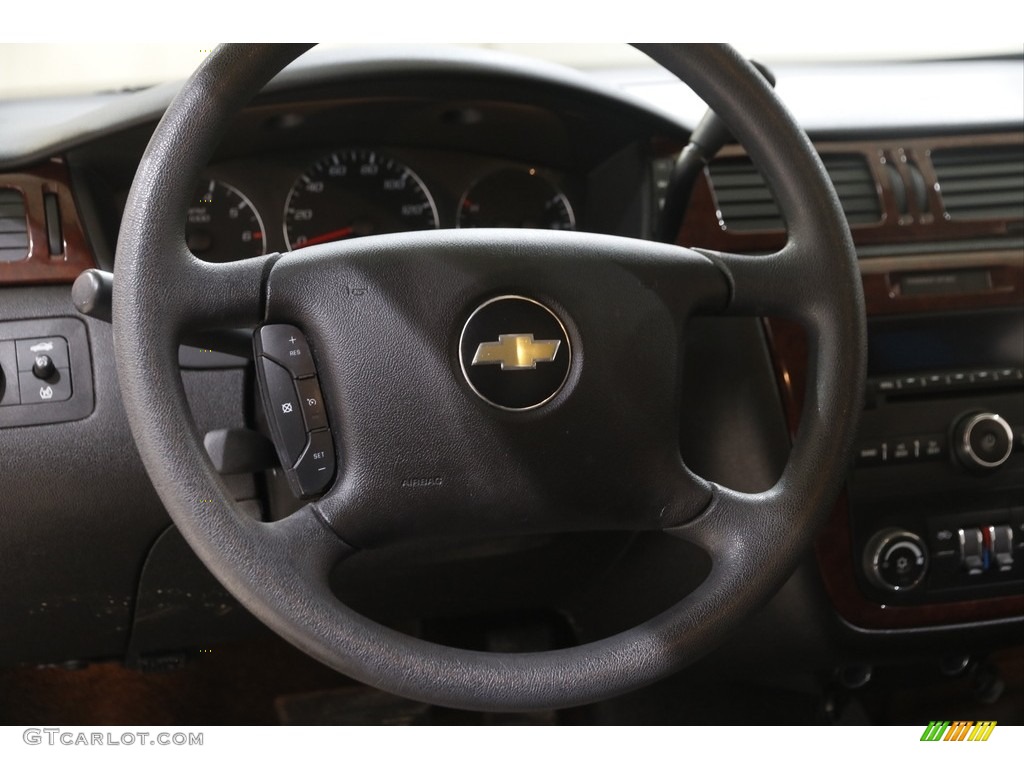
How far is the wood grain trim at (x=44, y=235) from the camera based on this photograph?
100cm

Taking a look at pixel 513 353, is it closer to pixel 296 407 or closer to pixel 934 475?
pixel 296 407

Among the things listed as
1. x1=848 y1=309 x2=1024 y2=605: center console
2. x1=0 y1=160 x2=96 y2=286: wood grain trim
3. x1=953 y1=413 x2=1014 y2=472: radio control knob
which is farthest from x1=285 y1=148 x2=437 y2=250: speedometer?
x1=953 y1=413 x2=1014 y2=472: radio control knob

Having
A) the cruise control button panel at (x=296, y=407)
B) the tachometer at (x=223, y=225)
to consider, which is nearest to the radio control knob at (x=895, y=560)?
the cruise control button panel at (x=296, y=407)

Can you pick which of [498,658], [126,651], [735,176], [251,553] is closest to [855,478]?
[735,176]

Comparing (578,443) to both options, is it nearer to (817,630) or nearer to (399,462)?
(399,462)

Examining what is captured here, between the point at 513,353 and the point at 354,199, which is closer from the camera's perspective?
the point at 513,353

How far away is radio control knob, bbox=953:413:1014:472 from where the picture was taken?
44.2 inches

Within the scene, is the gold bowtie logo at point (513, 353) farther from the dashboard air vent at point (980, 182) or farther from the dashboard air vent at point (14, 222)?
the dashboard air vent at point (980, 182)

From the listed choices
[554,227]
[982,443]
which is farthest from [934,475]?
[554,227]

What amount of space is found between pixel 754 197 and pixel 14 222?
2.49ft

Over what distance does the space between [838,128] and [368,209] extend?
53 cm

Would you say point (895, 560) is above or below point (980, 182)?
below

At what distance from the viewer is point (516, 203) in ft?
3.93

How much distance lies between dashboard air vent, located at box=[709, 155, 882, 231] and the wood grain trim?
2.15 ft
